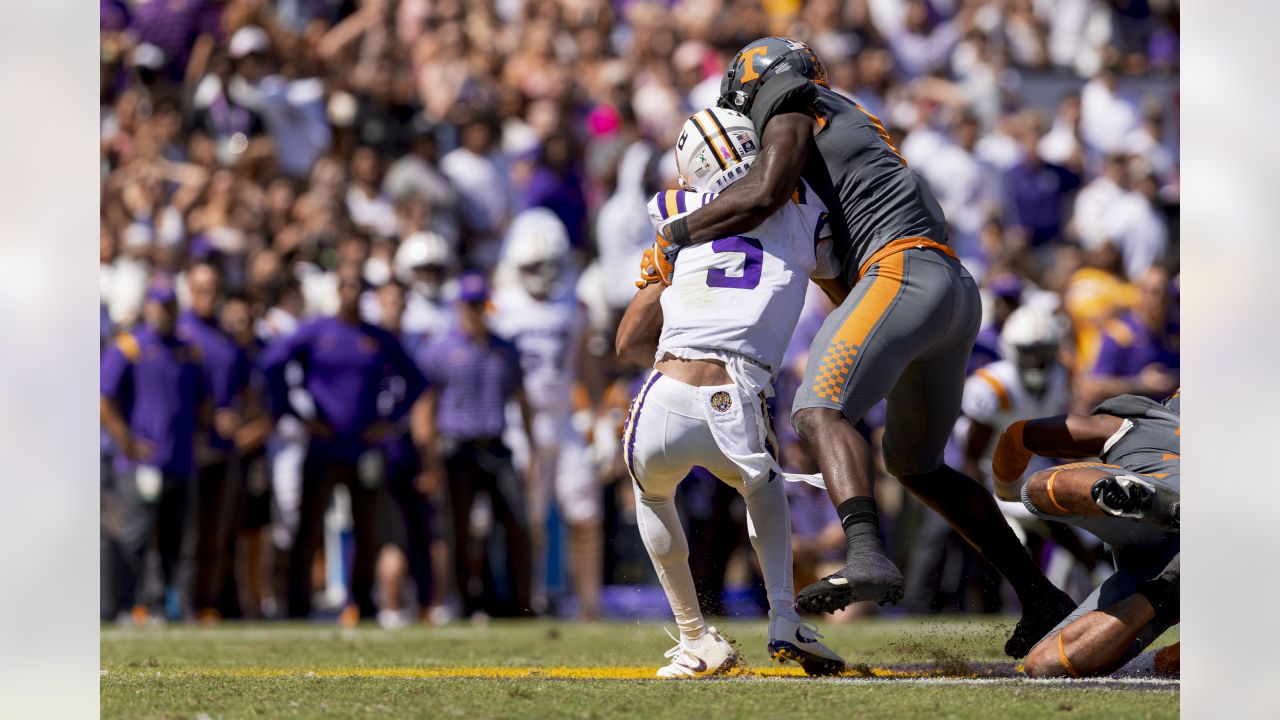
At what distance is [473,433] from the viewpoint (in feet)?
33.1

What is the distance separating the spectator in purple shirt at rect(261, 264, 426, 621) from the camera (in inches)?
400

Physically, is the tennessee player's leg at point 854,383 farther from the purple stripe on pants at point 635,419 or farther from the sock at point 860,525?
the purple stripe on pants at point 635,419

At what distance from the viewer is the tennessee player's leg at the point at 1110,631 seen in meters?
5.38

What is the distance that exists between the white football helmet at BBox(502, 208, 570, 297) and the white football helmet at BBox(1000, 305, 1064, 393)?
9.11 feet

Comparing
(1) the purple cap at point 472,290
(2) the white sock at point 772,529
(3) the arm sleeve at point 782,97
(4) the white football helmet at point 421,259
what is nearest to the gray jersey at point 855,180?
(3) the arm sleeve at point 782,97

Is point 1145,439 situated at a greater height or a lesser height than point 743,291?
lesser

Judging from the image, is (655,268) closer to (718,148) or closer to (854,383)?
(718,148)

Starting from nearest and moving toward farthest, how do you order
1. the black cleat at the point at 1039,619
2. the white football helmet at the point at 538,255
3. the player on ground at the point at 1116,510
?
the player on ground at the point at 1116,510
the black cleat at the point at 1039,619
the white football helmet at the point at 538,255

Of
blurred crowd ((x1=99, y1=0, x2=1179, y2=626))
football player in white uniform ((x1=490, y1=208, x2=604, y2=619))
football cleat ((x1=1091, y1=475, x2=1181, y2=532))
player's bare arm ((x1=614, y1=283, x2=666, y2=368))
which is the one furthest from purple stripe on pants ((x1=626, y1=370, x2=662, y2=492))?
football player in white uniform ((x1=490, y1=208, x2=604, y2=619))

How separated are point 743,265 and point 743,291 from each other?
91 mm

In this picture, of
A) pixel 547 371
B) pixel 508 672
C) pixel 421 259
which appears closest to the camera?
pixel 508 672

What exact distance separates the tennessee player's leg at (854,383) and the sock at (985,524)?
0.68 metres

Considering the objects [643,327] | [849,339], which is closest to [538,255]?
[643,327]
